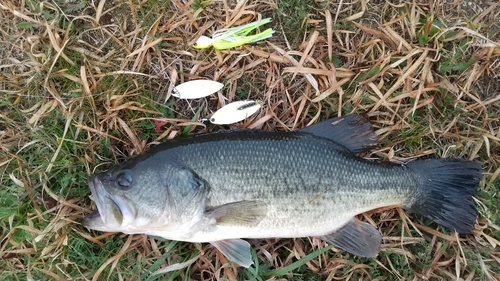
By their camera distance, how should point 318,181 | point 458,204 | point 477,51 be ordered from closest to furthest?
point 318,181
point 458,204
point 477,51

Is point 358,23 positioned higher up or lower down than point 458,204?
higher up

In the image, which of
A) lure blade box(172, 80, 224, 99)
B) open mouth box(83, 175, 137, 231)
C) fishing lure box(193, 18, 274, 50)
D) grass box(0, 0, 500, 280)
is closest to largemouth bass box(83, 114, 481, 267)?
open mouth box(83, 175, 137, 231)

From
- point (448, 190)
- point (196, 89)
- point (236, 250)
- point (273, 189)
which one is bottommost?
point (236, 250)

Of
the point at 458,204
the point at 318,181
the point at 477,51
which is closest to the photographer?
the point at 318,181

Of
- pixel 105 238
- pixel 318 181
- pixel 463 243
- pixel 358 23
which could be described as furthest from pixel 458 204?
pixel 105 238

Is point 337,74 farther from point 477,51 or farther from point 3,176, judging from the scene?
point 3,176

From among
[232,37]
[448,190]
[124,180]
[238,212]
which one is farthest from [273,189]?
[448,190]

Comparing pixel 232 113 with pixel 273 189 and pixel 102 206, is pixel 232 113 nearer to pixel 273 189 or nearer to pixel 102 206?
pixel 273 189
